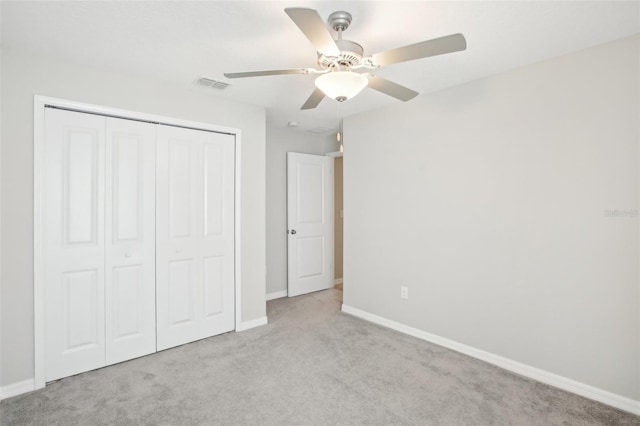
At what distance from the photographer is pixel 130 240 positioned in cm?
276

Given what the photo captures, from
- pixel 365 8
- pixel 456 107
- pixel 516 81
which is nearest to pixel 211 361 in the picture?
pixel 365 8

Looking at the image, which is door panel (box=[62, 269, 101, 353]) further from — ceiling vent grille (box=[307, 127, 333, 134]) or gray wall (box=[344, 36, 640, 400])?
ceiling vent grille (box=[307, 127, 333, 134])

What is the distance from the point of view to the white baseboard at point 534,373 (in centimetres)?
212

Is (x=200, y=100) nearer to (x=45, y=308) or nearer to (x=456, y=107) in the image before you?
(x=45, y=308)

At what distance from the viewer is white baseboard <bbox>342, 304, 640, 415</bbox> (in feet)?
6.96

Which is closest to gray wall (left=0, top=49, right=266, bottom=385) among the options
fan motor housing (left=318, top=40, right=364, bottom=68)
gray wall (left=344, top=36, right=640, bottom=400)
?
fan motor housing (left=318, top=40, right=364, bottom=68)

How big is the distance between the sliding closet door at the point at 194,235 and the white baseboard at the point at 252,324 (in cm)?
13

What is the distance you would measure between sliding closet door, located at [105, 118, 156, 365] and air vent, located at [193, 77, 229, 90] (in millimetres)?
559

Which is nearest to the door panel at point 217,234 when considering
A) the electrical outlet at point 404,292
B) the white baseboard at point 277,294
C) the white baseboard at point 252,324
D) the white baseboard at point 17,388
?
the white baseboard at point 252,324

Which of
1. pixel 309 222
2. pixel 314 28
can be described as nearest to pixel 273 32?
pixel 314 28

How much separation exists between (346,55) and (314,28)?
0.33 m

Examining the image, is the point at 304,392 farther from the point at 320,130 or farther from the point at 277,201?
the point at 320,130

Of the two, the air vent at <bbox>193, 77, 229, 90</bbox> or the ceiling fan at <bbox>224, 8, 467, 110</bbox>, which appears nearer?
the ceiling fan at <bbox>224, 8, 467, 110</bbox>

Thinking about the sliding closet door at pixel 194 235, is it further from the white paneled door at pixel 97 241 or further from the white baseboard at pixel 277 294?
the white baseboard at pixel 277 294
